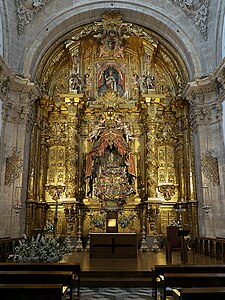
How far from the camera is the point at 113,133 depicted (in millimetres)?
14398

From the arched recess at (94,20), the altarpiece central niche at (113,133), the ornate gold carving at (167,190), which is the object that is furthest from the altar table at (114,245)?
the arched recess at (94,20)

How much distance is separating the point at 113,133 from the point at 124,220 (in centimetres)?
412

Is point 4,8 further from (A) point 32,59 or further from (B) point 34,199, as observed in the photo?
(B) point 34,199

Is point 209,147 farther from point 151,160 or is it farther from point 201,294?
point 201,294

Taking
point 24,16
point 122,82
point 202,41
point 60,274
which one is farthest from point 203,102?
point 60,274

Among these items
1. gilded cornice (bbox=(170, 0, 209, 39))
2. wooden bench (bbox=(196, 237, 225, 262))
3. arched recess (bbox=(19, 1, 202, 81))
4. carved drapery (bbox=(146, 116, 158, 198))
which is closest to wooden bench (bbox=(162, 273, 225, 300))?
wooden bench (bbox=(196, 237, 225, 262))

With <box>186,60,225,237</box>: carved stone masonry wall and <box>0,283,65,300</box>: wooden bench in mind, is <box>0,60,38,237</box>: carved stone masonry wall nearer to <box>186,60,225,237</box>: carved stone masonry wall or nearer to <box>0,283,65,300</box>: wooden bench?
<box>186,60,225,237</box>: carved stone masonry wall

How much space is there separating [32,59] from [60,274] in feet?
34.8

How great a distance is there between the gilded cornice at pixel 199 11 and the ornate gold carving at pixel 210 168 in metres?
5.30

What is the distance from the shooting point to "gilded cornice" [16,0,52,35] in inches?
496

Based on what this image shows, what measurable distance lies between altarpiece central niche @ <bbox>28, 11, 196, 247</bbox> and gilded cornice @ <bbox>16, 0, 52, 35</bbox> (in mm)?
1595

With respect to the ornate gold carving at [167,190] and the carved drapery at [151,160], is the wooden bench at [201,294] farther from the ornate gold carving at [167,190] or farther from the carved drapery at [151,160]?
the ornate gold carving at [167,190]

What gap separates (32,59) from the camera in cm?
1274

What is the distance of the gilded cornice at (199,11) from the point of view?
1268cm
